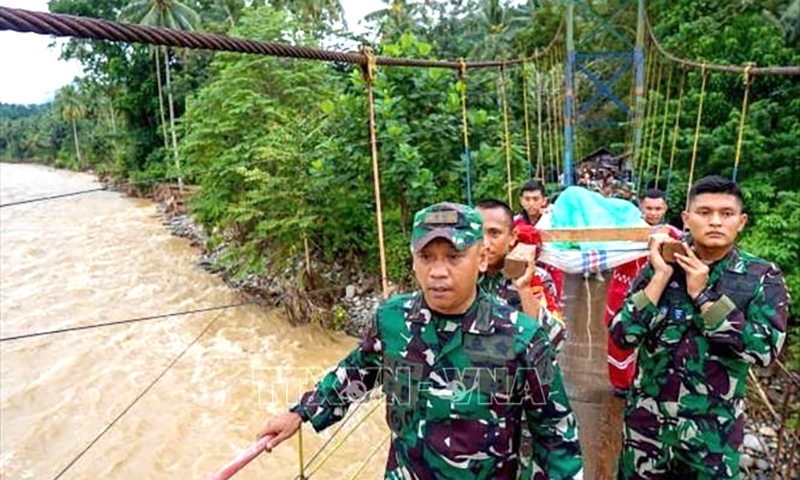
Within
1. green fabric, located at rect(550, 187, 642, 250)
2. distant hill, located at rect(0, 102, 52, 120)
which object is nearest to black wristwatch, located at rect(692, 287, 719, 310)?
green fabric, located at rect(550, 187, 642, 250)

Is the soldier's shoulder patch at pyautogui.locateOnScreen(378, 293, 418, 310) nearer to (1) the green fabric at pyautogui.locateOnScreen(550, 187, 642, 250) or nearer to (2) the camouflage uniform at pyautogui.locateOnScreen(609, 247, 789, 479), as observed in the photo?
(2) the camouflage uniform at pyautogui.locateOnScreen(609, 247, 789, 479)

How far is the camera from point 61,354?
6.81m

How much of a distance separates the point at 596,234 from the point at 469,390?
1.50 meters

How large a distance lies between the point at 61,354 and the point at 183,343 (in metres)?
1.47

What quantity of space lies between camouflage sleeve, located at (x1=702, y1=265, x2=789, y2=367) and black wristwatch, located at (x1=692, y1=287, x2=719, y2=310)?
1.1 inches

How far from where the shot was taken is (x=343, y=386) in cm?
108

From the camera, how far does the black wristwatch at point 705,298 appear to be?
1287 mm

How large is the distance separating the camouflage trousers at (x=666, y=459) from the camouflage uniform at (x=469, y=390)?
0.58 metres

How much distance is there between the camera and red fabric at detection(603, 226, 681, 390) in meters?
2.20

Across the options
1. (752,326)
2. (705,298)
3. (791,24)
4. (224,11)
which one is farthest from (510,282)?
(224,11)

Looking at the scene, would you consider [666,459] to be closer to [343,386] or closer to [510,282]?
[510,282]

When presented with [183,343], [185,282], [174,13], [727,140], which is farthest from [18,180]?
[727,140]

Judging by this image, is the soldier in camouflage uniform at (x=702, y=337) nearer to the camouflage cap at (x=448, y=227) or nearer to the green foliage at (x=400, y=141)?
the camouflage cap at (x=448, y=227)

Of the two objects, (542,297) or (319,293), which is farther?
(319,293)
